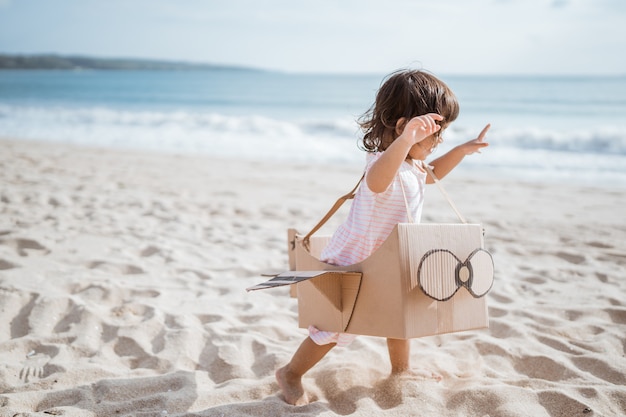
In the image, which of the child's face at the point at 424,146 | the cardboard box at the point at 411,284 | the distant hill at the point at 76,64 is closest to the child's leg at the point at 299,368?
the cardboard box at the point at 411,284

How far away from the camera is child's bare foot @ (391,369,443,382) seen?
2.54 m

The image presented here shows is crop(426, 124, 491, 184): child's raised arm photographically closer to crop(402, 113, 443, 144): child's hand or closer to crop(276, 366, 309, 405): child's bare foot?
crop(402, 113, 443, 144): child's hand

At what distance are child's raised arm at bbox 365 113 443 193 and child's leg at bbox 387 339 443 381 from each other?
0.82 m

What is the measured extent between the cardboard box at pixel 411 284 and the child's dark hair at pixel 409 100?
44 centimetres

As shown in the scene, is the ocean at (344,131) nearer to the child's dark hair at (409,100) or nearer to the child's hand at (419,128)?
the child's dark hair at (409,100)

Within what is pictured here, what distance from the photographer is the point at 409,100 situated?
2188 mm

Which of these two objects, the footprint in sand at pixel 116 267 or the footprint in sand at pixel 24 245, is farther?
the footprint in sand at pixel 24 245

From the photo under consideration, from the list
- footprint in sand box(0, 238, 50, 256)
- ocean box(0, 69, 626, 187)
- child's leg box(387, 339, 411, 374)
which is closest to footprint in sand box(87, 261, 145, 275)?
footprint in sand box(0, 238, 50, 256)

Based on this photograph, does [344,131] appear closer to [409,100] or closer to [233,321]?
[233,321]

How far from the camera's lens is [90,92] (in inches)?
1371

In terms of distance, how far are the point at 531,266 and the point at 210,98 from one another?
2849 cm

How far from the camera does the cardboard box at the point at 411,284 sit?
1.97 meters

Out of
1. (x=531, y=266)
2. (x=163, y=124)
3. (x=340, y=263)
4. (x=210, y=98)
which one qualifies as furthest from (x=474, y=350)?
(x=210, y=98)

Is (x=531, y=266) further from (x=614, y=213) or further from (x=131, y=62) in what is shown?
(x=131, y=62)
